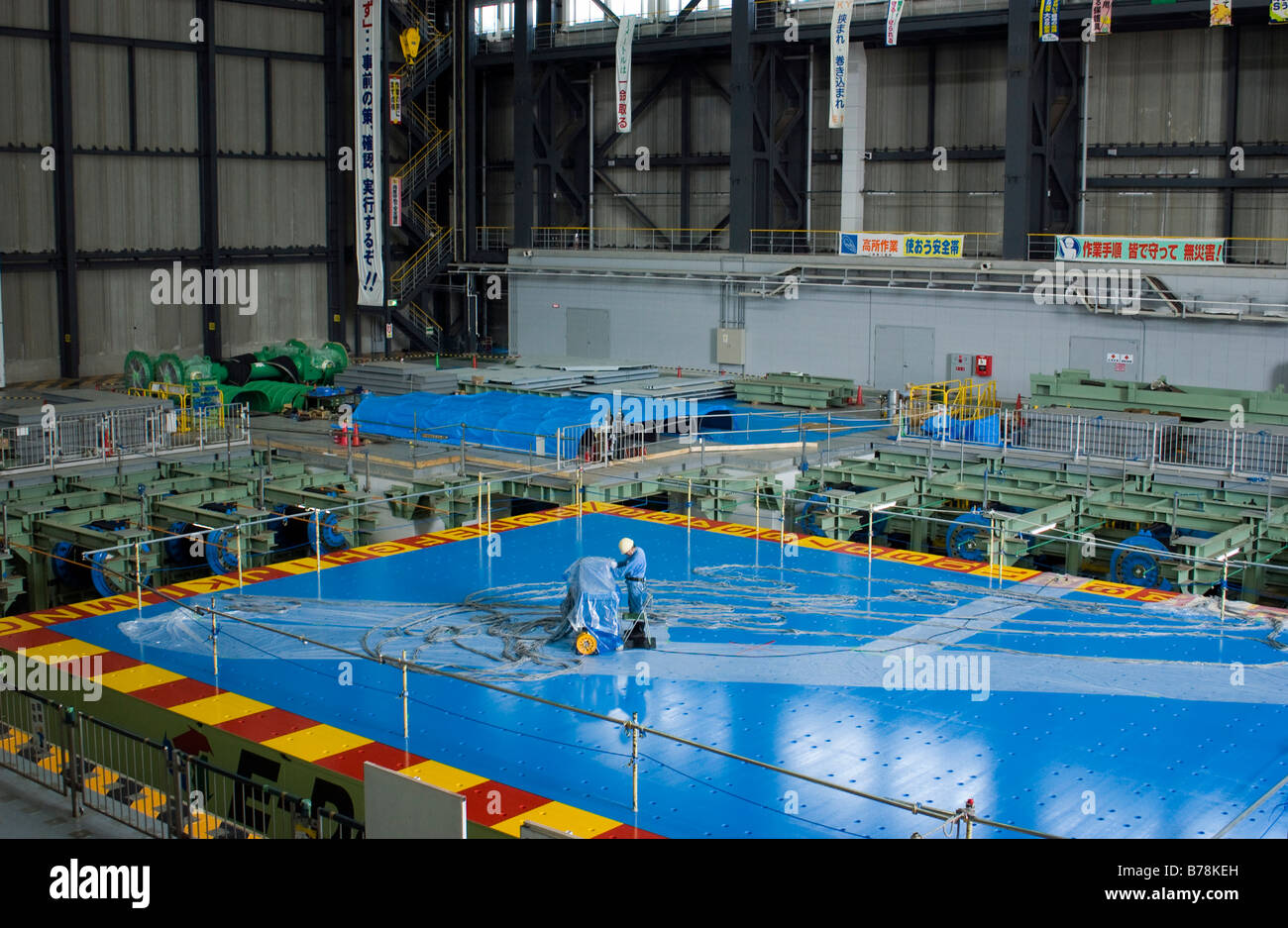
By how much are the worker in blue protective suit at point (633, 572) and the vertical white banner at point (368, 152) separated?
28303mm

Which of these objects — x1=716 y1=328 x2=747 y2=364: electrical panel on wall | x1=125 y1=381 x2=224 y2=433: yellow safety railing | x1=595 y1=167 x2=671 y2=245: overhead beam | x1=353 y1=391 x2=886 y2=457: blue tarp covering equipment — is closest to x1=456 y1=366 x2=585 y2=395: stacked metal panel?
x1=353 y1=391 x2=886 y2=457: blue tarp covering equipment

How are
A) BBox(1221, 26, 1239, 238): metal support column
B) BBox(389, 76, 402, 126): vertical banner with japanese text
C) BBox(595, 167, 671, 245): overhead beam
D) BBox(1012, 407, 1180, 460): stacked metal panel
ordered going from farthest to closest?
BBox(595, 167, 671, 245): overhead beam → BBox(389, 76, 402, 126): vertical banner with japanese text → BBox(1221, 26, 1239, 238): metal support column → BBox(1012, 407, 1180, 460): stacked metal panel

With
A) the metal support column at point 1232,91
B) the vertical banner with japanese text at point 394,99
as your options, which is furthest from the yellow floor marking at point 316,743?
the vertical banner with japanese text at point 394,99

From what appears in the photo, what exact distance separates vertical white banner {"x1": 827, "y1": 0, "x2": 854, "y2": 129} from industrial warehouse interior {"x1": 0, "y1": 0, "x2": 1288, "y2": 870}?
0.74 ft

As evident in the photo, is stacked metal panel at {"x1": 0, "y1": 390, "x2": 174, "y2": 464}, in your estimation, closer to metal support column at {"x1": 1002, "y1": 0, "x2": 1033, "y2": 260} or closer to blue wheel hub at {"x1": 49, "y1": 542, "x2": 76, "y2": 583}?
blue wheel hub at {"x1": 49, "y1": 542, "x2": 76, "y2": 583}

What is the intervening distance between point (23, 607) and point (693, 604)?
1046cm

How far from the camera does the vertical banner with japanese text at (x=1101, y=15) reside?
3058 cm

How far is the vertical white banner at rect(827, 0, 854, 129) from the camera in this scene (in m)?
34.7

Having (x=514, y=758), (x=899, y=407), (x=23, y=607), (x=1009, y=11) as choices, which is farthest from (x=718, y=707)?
(x=1009, y=11)

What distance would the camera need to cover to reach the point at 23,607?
20406 mm

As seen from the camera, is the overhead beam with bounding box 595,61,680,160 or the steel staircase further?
the steel staircase

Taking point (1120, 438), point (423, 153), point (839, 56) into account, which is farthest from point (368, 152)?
point (1120, 438)

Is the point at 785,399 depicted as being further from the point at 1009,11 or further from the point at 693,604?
the point at 693,604

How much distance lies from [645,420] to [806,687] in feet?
50.3
